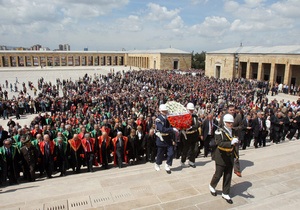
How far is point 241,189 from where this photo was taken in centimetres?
464

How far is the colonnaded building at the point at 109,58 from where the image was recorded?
169 ft

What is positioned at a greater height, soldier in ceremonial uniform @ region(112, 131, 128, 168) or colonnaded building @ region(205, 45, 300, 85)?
colonnaded building @ region(205, 45, 300, 85)

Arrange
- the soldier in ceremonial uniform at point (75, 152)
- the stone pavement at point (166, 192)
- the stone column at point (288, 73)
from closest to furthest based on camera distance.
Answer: the stone pavement at point (166, 192) < the soldier in ceremonial uniform at point (75, 152) < the stone column at point (288, 73)

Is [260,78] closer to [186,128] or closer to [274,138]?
[274,138]

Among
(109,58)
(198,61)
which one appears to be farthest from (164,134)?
(109,58)

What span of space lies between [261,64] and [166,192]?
30371 millimetres

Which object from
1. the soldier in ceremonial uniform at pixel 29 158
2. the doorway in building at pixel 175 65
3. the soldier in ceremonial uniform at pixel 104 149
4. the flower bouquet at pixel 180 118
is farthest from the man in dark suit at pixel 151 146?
the doorway in building at pixel 175 65

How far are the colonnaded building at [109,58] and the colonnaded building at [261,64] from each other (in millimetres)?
12504

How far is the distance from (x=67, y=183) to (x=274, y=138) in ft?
27.8

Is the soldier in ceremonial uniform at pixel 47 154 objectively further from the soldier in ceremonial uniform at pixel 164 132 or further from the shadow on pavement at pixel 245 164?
the shadow on pavement at pixel 245 164

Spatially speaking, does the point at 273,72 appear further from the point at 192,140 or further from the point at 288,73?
the point at 192,140

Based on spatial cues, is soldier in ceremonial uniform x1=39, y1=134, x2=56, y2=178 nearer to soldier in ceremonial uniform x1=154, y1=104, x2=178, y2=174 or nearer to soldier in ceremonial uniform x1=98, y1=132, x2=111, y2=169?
soldier in ceremonial uniform x1=98, y1=132, x2=111, y2=169

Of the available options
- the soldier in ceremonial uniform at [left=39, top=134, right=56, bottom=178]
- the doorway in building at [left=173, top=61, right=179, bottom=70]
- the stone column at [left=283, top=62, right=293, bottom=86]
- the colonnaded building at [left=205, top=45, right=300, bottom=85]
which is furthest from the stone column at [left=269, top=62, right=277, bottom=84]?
the soldier in ceremonial uniform at [left=39, top=134, right=56, bottom=178]

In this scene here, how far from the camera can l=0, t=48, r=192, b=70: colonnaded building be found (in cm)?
5144
